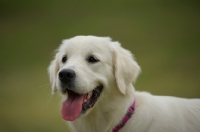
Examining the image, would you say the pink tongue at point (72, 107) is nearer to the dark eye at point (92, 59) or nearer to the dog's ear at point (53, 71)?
the dark eye at point (92, 59)

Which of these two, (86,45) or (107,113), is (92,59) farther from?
(107,113)

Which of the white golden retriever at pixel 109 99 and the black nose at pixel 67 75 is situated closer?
the black nose at pixel 67 75

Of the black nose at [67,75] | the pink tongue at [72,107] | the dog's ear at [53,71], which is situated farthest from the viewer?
the dog's ear at [53,71]

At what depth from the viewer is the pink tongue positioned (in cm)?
374

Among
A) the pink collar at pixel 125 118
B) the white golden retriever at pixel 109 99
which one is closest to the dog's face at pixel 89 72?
the white golden retriever at pixel 109 99

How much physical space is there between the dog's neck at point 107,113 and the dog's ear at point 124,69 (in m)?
0.11

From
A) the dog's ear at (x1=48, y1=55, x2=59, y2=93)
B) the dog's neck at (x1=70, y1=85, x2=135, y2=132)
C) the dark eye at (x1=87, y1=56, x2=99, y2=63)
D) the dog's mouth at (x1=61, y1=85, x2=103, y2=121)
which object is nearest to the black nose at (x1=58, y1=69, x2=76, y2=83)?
the dog's mouth at (x1=61, y1=85, x2=103, y2=121)

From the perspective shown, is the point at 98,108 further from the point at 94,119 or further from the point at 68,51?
the point at 68,51

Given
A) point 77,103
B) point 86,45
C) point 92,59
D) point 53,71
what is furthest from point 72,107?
point 53,71

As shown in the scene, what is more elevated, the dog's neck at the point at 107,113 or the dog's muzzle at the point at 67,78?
the dog's muzzle at the point at 67,78

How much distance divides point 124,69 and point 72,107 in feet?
2.85

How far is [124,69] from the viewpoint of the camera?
4.10 m

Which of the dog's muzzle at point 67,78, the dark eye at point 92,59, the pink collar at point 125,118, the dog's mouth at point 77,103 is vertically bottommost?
the pink collar at point 125,118

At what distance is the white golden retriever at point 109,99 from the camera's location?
381 centimetres
